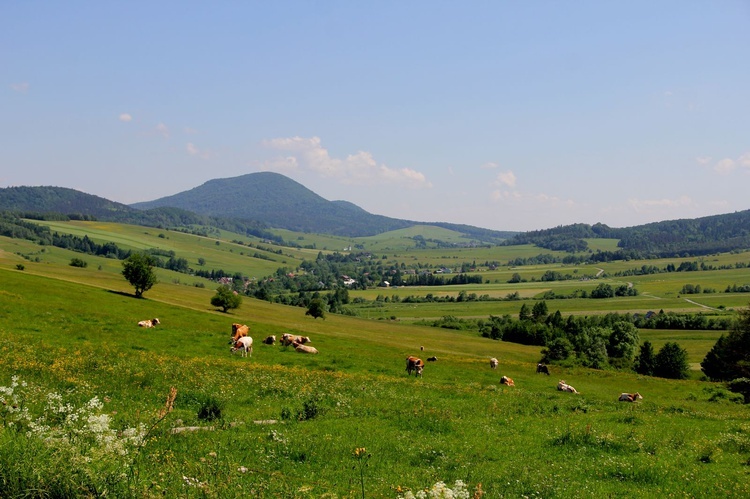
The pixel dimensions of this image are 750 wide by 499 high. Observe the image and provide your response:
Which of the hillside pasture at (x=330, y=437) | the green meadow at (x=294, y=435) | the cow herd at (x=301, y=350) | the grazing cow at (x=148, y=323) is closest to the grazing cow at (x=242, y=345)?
the cow herd at (x=301, y=350)

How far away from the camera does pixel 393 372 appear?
3669cm

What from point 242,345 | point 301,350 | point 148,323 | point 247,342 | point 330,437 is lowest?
point 301,350

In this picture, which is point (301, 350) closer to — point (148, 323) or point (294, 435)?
point (148, 323)

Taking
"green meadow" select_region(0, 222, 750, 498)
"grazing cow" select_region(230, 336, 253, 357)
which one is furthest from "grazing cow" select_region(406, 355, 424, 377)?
"grazing cow" select_region(230, 336, 253, 357)

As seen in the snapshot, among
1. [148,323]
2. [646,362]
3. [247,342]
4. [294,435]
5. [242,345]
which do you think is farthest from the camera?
[646,362]

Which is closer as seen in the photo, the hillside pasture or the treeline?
the hillside pasture

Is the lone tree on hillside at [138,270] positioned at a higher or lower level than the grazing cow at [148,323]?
higher

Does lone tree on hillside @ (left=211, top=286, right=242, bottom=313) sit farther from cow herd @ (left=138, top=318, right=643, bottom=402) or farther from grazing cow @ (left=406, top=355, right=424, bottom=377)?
grazing cow @ (left=406, top=355, right=424, bottom=377)

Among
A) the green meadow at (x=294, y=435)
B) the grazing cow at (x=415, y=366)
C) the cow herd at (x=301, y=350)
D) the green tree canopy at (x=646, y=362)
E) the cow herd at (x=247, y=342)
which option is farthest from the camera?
the green tree canopy at (x=646, y=362)

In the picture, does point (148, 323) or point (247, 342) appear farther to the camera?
point (148, 323)

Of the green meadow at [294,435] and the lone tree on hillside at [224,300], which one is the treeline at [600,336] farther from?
the green meadow at [294,435]

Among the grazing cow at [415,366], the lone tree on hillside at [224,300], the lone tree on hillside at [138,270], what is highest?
the lone tree on hillside at [138,270]

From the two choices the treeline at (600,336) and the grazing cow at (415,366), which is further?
the treeline at (600,336)

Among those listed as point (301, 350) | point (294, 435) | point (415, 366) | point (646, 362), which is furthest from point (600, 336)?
point (294, 435)
